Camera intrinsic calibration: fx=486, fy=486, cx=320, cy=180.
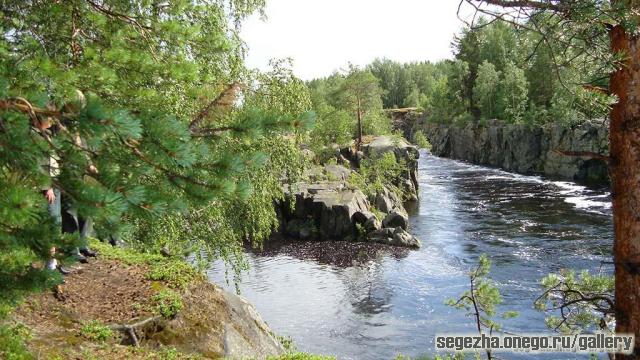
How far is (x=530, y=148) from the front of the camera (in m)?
47.0

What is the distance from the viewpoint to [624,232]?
5188 mm

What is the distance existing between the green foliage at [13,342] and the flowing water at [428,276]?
26.4ft

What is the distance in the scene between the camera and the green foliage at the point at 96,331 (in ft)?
22.7

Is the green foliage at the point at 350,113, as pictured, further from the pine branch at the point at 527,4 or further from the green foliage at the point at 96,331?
the pine branch at the point at 527,4

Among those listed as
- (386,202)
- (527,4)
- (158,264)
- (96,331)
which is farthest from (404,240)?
(527,4)

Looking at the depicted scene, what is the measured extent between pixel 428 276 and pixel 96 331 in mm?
14138

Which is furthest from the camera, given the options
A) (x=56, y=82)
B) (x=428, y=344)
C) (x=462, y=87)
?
(x=462, y=87)

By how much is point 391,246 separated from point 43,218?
20.7 m

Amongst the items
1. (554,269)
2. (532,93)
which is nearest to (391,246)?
(554,269)

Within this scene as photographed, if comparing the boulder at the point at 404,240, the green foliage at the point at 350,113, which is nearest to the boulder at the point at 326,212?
the boulder at the point at 404,240

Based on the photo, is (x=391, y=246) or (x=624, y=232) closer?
(x=624, y=232)

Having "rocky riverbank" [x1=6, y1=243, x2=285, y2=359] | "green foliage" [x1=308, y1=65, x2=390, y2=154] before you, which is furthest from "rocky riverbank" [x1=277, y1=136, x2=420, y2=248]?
"rocky riverbank" [x1=6, y1=243, x2=285, y2=359]

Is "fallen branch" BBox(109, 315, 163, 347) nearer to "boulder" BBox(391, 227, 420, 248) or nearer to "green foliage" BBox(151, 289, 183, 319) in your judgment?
"green foliage" BBox(151, 289, 183, 319)

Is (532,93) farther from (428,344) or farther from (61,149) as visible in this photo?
(61,149)
